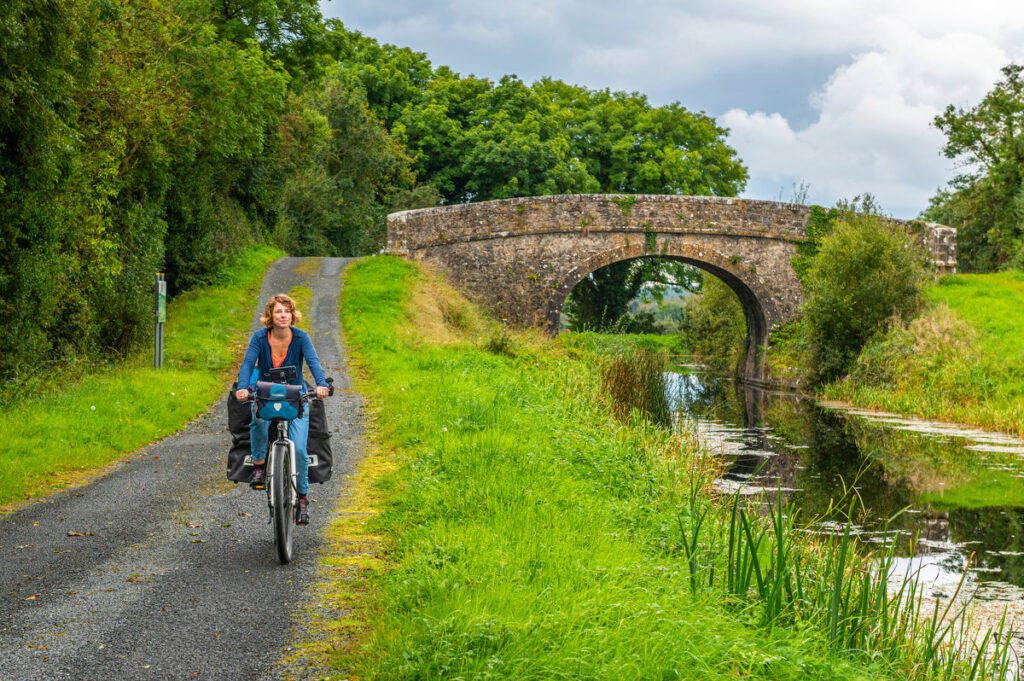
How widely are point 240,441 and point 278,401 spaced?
529 mm

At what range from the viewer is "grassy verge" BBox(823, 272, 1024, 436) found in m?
17.3

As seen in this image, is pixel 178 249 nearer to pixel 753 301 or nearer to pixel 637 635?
pixel 753 301

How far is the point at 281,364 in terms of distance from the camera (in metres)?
5.60

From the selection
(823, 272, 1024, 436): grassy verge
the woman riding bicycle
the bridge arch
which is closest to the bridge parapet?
the bridge arch

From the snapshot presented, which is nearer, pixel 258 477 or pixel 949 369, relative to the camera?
pixel 258 477

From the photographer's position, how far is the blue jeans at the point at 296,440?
539cm

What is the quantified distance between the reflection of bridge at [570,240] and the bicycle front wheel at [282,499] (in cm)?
1961

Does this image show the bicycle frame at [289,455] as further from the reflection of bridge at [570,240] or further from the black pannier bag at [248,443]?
the reflection of bridge at [570,240]

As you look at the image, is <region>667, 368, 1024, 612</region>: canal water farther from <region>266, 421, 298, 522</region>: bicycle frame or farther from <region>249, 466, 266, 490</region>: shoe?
<region>249, 466, 266, 490</region>: shoe

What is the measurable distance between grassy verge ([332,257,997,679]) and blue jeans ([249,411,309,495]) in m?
0.64

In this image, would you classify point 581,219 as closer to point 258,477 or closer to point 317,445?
point 317,445

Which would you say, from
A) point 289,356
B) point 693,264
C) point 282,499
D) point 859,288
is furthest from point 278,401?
point 693,264

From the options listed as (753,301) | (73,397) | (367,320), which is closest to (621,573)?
(73,397)

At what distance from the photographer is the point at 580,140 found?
1563 inches
